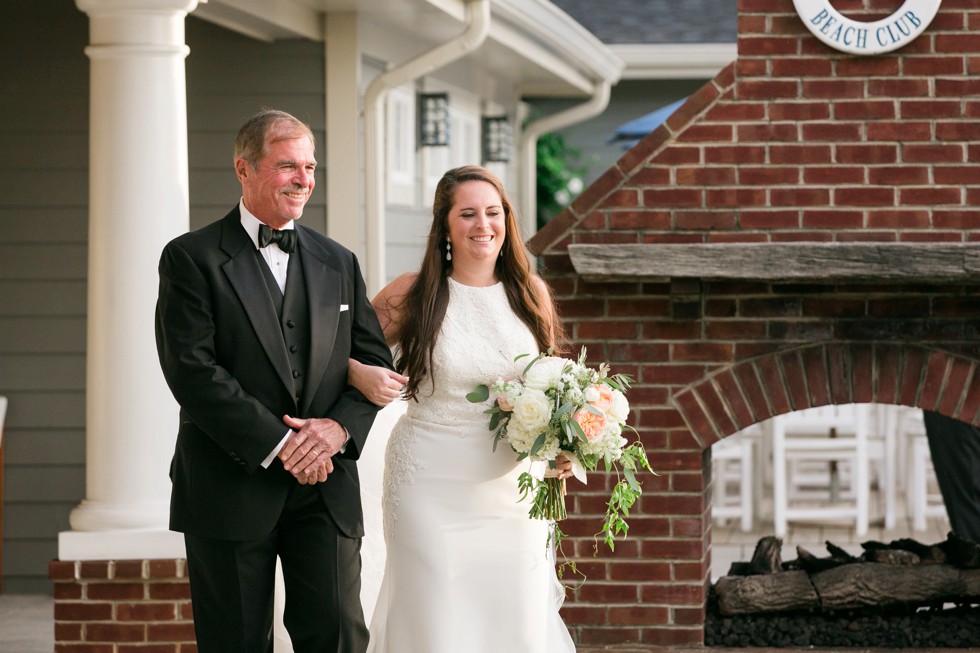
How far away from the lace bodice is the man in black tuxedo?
50 cm

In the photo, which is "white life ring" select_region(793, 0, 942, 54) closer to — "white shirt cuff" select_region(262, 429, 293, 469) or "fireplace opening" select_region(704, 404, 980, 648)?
"fireplace opening" select_region(704, 404, 980, 648)

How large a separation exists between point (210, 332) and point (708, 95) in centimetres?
273

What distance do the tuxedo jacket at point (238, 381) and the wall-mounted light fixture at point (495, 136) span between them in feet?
24.7

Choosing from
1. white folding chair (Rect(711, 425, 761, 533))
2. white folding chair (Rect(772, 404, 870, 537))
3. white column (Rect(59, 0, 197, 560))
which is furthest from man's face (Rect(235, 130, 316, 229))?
white folding chair (Rect(711, 425, 761, 533))

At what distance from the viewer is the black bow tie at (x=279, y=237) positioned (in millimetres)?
3799

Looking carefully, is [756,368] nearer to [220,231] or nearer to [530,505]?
[530,505]

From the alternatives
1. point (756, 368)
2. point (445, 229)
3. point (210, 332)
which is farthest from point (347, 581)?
point (756, 368)

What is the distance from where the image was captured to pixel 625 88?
1464cm

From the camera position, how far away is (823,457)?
9.81m

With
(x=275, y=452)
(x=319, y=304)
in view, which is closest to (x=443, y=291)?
(x=319, y=304)

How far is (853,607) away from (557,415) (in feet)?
8.24

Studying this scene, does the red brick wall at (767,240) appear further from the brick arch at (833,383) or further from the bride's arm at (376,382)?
the bride's arm at (376,382)

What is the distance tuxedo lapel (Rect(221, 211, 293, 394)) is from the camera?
372cm

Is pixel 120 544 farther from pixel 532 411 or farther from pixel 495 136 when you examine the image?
pixel 495 136
